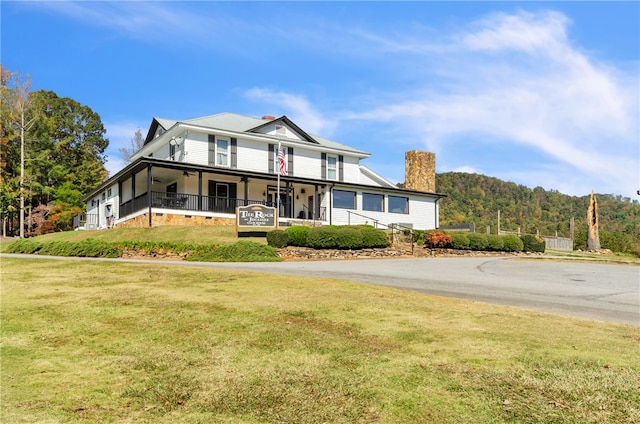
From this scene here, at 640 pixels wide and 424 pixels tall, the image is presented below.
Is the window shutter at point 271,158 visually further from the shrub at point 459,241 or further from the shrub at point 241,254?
the shrub at point 241,254

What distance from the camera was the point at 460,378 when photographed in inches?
171

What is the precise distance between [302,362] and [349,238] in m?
16.7

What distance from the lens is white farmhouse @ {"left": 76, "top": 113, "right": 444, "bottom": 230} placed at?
1093 inches

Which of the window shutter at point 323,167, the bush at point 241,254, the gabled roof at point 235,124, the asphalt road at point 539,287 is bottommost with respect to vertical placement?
the asphalt road at point 539,287

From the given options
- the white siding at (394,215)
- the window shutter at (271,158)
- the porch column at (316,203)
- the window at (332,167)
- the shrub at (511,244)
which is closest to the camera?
the shrub at (511,244)

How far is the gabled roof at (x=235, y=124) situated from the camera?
31922 millimetres

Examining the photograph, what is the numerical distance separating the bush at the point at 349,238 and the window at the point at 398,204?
14.4 metres

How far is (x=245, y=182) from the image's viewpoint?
29.4m

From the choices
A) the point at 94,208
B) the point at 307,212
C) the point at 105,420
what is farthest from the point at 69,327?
the point at 94,208

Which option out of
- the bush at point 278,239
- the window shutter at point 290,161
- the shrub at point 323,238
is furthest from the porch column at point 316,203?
the bush at point 278,239

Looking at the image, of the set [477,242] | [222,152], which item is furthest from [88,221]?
[477,242]

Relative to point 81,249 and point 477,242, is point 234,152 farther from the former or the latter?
point 477,242

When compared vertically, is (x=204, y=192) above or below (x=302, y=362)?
above

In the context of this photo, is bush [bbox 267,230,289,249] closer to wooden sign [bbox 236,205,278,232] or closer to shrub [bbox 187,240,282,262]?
shrub [bbox 187,240,282,262]
